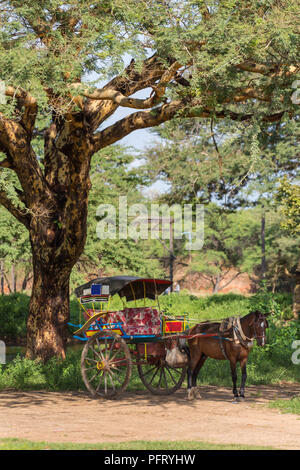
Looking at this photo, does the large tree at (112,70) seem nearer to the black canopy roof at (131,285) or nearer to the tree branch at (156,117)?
the tree branch at (156,117)

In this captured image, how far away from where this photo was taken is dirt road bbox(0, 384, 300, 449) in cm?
975

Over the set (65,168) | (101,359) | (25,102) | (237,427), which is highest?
(25,102)

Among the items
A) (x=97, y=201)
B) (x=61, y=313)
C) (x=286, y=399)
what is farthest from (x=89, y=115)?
(x=97, y=201)

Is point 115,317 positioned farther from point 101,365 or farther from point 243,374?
point 243,374

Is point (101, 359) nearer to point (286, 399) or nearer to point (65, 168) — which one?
point (286, 399)

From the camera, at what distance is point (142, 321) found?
1428cm

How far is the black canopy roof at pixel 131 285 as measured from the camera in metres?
14.1

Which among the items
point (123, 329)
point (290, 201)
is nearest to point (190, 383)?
point (123, 329)

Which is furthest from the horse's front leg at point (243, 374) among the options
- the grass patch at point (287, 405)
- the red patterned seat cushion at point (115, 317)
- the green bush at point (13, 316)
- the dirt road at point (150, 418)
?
the green bush at point (13, 316)

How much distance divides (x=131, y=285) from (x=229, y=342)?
2.56 m

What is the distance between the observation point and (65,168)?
18.3m

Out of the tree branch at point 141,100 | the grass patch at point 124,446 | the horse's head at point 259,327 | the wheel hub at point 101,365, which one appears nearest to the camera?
the grass patch at point 124,446

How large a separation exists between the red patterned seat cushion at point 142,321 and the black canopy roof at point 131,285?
21.2 inches
